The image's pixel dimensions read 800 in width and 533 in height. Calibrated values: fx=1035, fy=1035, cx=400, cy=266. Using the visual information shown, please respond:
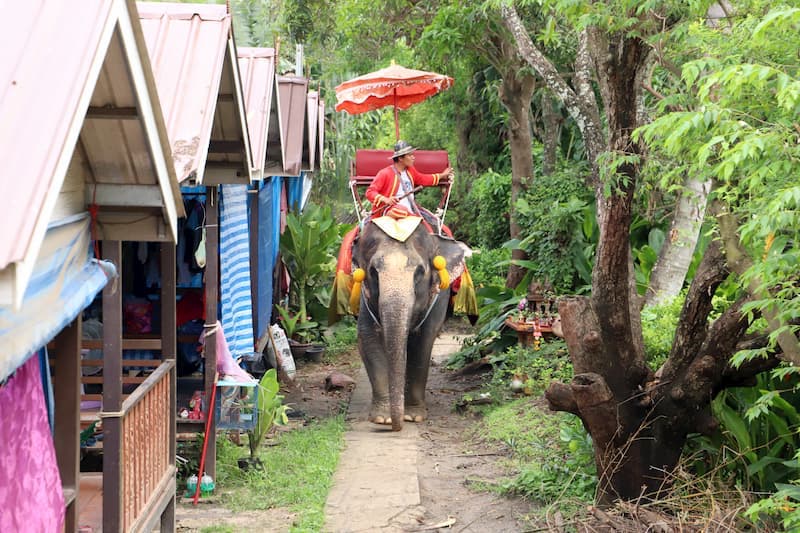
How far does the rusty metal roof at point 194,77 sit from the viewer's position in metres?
6.35

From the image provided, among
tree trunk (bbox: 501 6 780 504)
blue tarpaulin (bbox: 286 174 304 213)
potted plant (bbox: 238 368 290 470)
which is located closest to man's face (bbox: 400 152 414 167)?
potted plant (bbox: 238 368 290 470)

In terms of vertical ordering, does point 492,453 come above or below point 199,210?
below

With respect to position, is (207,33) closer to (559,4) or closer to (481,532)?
(559,4)

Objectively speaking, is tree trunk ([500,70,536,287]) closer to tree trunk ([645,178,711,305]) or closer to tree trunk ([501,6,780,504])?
tree trunk ([645,178,711,305])

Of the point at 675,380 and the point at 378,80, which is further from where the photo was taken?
the point at 378,80

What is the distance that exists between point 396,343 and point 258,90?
281 centimetres

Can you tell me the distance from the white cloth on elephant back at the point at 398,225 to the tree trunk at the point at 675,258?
254 centimetres

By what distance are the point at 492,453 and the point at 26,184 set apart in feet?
24.4

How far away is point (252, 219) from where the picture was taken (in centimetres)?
1159

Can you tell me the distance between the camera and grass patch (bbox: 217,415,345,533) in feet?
26.0

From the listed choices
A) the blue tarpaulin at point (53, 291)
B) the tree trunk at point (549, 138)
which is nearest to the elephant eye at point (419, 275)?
the tree trunk at point (549, 138)

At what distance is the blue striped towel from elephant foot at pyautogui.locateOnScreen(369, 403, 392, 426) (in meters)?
1.62

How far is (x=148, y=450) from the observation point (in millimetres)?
6129

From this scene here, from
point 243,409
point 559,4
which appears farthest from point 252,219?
point 559,4
